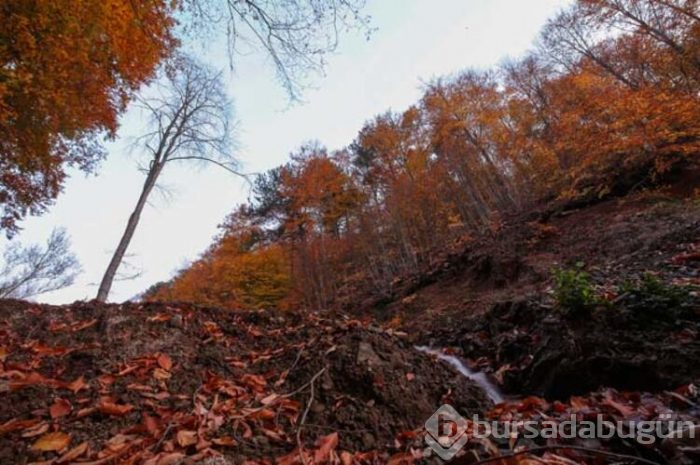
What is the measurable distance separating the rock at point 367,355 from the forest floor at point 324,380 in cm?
2

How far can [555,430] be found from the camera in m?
1.70

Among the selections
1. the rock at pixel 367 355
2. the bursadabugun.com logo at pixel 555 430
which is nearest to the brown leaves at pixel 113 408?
the rock at pixel 367 355

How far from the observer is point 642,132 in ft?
24.5

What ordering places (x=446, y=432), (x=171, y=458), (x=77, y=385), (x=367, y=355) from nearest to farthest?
(x=171, y=458)
(x=446, y=432)
(x=77, y=385)
(x=367, y=355)

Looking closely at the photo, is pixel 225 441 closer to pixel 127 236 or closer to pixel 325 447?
pixel 325 447

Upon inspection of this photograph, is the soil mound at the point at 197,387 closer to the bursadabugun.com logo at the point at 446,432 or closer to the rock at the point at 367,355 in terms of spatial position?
the rock at the point at 367,355

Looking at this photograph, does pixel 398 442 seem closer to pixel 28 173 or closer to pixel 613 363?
pixel 613 363

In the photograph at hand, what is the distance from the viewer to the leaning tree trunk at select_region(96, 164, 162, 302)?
7.48 meters

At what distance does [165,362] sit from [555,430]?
263 centimetres

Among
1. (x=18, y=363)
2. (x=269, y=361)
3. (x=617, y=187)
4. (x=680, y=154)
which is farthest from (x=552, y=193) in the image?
(x=18, y=363)

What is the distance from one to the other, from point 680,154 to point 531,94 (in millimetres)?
10174

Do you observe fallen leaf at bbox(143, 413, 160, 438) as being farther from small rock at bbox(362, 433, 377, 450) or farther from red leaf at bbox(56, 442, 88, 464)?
small rock at bbox(362, 433, 377, 450)

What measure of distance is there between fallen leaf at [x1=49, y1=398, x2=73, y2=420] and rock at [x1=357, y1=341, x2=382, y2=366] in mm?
1840

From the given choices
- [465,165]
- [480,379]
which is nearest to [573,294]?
[480,379]
